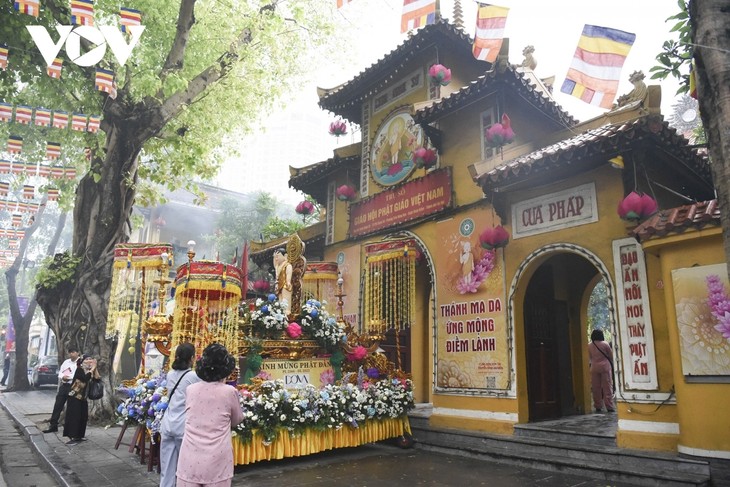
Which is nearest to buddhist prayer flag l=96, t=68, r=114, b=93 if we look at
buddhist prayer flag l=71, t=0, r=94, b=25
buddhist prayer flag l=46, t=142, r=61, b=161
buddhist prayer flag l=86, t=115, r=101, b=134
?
buddhist prayer flag l=71, t=0, r=94, b=25

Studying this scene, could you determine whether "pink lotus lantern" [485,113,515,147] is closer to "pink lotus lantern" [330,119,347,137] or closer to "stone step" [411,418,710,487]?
"stone step" [411,418,710,487]

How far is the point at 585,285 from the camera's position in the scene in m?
10.2

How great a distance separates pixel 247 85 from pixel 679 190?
33.5ft

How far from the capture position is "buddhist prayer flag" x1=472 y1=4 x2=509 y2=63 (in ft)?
22.7

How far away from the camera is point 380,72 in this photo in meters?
12.2

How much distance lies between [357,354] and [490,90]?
18.3 ft

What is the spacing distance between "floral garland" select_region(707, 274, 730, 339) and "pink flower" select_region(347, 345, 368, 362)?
5225 millimetres

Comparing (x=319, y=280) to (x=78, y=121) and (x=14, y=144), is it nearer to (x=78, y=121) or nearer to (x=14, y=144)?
(x=78, y=121)

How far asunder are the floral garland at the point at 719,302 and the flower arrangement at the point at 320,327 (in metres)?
5.39

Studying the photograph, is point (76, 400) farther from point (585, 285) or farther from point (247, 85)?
point (585, 285)

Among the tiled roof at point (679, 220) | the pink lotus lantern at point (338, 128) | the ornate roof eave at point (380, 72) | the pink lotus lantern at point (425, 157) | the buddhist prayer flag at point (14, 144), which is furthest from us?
the pink lotus lantern at point (338, 128)

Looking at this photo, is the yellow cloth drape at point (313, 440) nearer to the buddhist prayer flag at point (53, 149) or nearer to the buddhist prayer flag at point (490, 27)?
the buddhist prayer flag at point (490, 27)

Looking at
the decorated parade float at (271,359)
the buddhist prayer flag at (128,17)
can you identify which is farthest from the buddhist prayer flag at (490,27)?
the buddhist prayer flag at (128,17)

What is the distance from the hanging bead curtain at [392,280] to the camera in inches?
352
